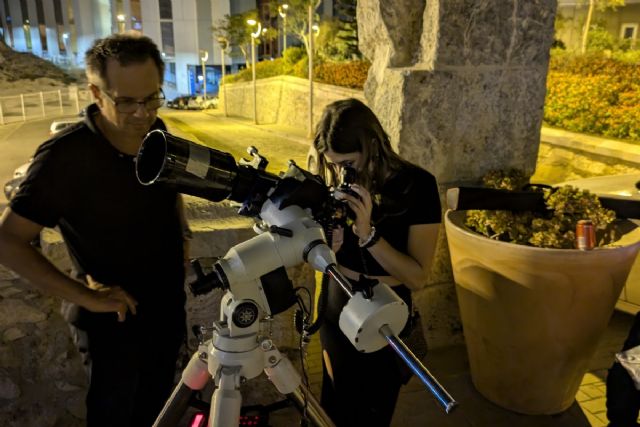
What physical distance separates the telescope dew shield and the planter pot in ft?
5.49

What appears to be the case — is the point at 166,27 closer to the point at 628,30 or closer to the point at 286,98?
the point at 286,98

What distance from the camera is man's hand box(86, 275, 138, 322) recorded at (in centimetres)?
166

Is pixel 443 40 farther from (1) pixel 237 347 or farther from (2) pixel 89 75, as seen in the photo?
(1) pixel 237 347

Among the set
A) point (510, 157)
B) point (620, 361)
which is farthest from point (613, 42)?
point (620, 361)

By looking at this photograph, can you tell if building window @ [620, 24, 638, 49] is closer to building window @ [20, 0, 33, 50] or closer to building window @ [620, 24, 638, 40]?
building window @ [620, 24, 638, 40]

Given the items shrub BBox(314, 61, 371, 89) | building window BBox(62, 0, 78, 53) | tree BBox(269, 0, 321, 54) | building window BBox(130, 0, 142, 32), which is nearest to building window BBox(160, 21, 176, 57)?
building window BBox(130, 0, 142, 32)

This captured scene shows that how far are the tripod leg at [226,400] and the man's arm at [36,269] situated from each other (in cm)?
57

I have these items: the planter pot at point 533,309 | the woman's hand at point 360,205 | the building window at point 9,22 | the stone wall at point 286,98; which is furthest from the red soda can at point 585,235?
the building window at point 9,22

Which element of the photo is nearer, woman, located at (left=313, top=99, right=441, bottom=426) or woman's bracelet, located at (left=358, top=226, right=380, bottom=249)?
woman's bracelet, located at (left=358, top=226, right=380, bottom=249)

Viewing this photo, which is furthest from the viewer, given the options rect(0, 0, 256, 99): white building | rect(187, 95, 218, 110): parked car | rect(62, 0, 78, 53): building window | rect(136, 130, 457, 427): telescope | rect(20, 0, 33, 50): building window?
rect(20, 0, 33, 50): building window

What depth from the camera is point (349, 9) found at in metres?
19.2

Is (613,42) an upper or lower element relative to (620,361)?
upper

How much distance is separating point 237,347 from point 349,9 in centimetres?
1951

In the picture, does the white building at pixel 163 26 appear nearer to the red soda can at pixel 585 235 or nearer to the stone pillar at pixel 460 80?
the stone pillar at pixel 460 80
